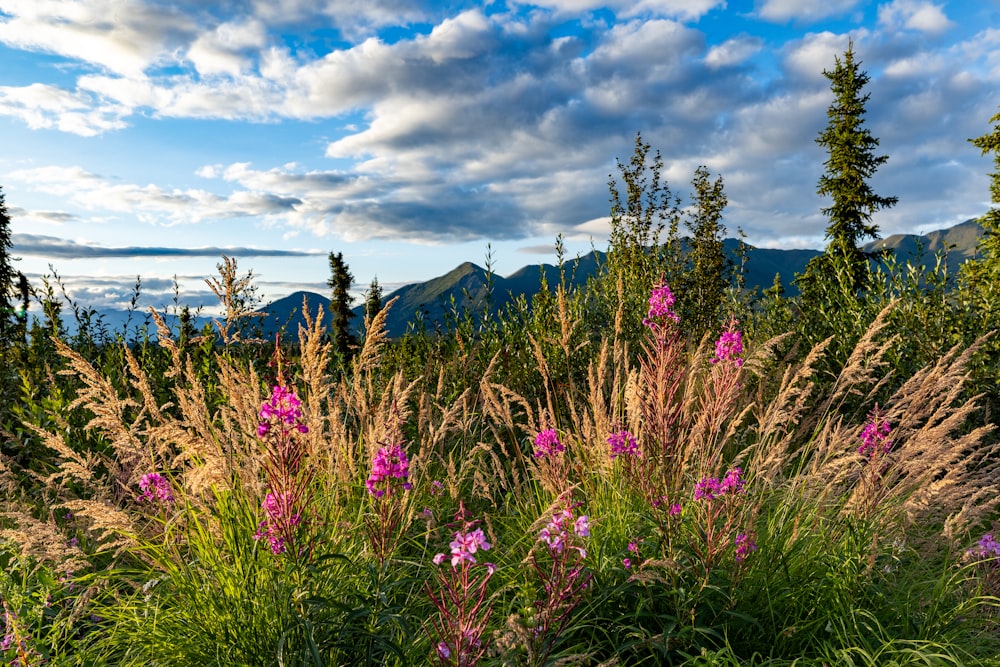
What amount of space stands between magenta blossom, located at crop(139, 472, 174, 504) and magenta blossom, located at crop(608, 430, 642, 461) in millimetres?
2380

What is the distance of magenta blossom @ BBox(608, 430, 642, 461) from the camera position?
127 inches

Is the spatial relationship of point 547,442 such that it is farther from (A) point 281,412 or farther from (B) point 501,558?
(A) point 281,412

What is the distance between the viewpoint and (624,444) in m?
3.40

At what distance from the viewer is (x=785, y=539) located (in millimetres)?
3363

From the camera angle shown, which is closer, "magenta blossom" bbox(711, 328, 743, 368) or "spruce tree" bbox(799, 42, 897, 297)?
"magenta blossom" bbox(711, 328, 743, 368)

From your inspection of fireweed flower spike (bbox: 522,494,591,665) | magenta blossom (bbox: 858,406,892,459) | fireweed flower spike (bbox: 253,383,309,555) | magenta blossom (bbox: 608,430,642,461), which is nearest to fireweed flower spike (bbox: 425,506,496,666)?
fireweed flower spike (bbox: 522,494,591,665)

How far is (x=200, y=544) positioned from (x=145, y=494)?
2.02 ft

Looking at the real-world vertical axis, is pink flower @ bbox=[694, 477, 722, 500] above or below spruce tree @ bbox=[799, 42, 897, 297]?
below

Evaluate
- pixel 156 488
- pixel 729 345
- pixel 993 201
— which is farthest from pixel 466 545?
pixel 993 201

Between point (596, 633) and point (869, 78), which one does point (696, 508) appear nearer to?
point (596, 633)

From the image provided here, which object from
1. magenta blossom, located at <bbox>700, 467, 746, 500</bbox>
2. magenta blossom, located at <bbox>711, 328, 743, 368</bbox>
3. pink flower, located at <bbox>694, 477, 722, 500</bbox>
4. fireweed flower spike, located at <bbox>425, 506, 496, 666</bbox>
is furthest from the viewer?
magenta blossom, located at <bbox>711, 328, 743, 368</bbox>

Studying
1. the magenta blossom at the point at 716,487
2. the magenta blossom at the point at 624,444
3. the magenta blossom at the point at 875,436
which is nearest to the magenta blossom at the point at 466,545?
the magenta blossom at the point at 716,487

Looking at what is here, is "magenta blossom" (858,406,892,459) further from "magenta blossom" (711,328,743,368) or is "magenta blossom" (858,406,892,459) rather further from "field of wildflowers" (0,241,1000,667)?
"magenta blossom" (711,328,743,368)

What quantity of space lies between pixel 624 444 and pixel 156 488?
2463 millimetres
